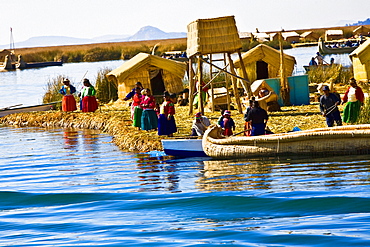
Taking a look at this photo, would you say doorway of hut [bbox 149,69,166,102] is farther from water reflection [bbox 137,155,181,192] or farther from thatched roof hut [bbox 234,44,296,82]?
water reflection [bbox 137,155,181,192]

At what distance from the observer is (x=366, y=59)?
24.4 m

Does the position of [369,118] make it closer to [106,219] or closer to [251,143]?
[251,143]

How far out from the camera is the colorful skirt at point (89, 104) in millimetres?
21672

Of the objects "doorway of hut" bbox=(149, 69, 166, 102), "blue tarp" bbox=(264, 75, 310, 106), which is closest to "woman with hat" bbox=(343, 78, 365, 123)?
"blue tarp" bbox=(264, 75, 310, 106)

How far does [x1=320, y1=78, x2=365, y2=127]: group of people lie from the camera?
48.0 feet

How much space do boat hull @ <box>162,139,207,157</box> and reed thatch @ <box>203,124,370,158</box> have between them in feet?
1.19

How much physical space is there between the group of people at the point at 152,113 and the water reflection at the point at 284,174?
225 cm

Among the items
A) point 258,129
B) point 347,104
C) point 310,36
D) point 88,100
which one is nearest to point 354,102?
point 347,104

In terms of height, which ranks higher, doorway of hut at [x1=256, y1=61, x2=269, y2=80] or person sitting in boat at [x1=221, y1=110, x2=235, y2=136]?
doorway of hut at [x1=256, y1=61, x2=269, y2=80]

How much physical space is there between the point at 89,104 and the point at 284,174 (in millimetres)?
11088

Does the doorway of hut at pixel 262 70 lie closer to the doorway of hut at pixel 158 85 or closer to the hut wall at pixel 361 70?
the hut wall at pixel 361 70

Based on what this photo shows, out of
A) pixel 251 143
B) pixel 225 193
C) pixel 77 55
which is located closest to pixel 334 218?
pixel 225 193

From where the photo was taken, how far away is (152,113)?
54.4 feet

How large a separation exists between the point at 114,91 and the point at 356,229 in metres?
18.3
